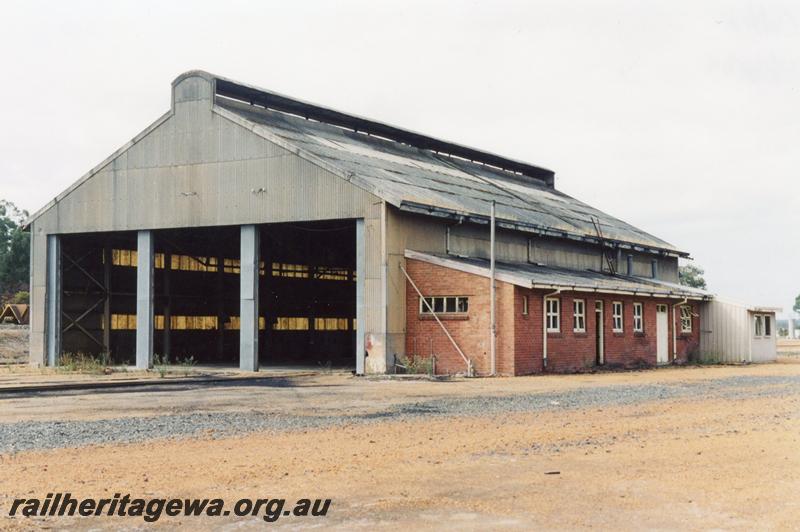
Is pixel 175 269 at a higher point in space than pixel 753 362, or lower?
higher

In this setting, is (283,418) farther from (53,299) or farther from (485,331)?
(53,299)

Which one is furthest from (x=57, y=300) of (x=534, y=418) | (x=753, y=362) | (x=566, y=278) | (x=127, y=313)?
(x=753, y=362)

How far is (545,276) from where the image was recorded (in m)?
36.5

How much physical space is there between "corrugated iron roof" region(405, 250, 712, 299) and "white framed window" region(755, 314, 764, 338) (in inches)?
105

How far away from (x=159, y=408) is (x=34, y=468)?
8.10 meters

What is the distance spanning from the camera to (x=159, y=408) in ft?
64.9

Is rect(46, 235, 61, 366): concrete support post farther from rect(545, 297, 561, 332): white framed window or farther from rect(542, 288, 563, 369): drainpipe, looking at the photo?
rect(545, 297, 561, 332): white framed window

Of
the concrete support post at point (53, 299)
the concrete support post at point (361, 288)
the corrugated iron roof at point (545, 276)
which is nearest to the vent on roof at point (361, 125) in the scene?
the concrete support post at point (361, 288)

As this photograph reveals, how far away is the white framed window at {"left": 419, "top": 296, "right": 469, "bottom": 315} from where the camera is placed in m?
32.9

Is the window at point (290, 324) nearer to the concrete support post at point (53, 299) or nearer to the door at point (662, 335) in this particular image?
the concrete support post at point (53, 299)

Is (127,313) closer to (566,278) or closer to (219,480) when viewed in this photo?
(566,278)

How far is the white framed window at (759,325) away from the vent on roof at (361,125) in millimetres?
17299

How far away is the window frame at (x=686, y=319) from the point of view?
45.4 meters
